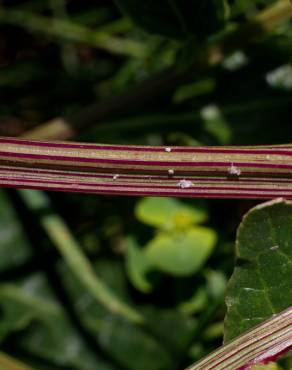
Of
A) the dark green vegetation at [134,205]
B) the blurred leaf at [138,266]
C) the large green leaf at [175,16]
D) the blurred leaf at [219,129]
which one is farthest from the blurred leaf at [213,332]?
the large green leaf at [175,16]

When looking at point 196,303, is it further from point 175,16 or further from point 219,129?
point 175,16

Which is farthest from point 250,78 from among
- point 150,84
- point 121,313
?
point 121,313

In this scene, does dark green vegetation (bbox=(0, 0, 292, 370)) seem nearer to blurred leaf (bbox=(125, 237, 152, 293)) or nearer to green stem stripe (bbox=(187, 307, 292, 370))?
blurred leaf (bbox=(125, 237, 152, 293))

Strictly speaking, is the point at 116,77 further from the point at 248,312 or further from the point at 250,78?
the point at 248,312

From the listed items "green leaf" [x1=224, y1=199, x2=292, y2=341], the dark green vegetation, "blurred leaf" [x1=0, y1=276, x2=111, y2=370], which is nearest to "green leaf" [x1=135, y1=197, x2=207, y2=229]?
the dark green vegetation

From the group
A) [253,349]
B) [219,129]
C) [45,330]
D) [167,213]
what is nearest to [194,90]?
[219,129]

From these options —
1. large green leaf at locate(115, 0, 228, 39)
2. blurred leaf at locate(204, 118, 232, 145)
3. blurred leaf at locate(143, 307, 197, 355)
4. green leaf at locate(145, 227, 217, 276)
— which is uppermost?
large green leaf at locate(115, 0, 228, 39)

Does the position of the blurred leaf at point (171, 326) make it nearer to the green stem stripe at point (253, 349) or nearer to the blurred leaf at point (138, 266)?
the blurred leaf at point (138, 266)
